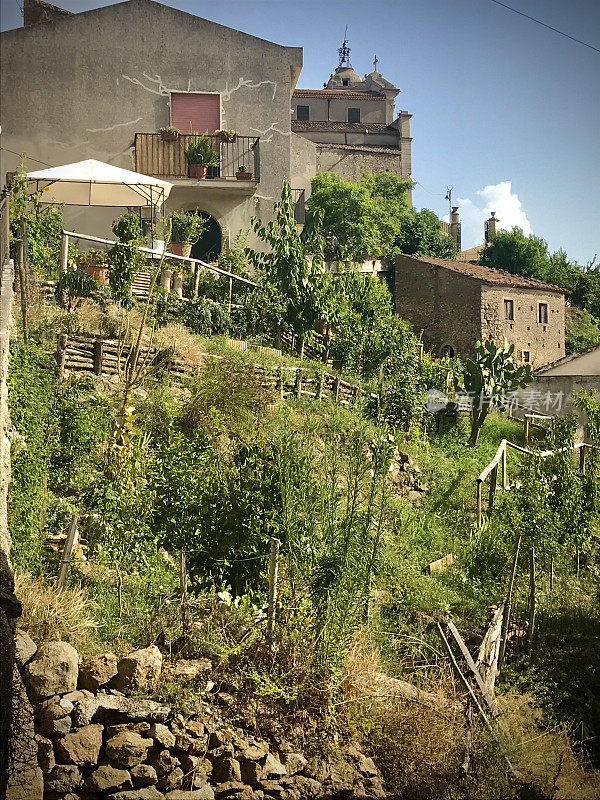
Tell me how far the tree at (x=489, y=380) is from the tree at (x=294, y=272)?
2809mm

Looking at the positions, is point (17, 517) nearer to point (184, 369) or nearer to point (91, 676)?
point (91, 676)

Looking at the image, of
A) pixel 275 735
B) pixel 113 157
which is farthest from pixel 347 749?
pixel 113 157

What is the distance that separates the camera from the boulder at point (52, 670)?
17.1 ft

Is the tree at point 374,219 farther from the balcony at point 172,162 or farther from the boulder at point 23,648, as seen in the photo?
the boulder at point 23,648

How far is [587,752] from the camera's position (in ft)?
22.4

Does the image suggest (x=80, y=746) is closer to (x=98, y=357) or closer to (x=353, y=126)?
(x=98, y=357)

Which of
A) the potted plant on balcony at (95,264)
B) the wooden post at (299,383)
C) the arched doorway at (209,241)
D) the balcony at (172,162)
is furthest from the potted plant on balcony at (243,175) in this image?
the wooden post at (299,383)

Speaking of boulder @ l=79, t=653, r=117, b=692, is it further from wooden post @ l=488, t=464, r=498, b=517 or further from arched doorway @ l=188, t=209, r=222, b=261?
arched doorway @ l=188, t=209, r=222, b=261

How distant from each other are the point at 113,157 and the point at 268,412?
784 centimetres

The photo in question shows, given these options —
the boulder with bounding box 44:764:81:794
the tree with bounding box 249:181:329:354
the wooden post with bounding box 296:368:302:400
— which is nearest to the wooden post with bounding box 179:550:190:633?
the boulder with bounding box 44:764:81:794

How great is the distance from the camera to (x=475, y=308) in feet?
63.7

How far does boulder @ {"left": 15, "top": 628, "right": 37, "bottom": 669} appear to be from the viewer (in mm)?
5254

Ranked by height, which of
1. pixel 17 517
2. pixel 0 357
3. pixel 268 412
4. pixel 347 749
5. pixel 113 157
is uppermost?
pixel 113 157

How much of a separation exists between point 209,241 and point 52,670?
12369 mm
